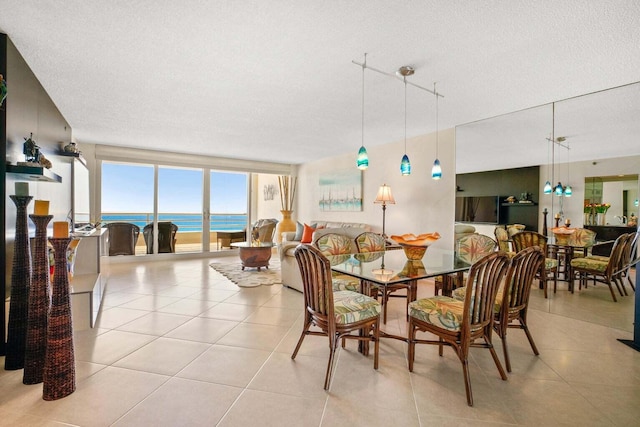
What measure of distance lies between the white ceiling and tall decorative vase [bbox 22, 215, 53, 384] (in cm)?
138

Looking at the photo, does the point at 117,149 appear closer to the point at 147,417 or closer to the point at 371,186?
the point at 371,186

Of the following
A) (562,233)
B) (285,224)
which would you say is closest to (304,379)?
(562,233)

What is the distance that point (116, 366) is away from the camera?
215cm

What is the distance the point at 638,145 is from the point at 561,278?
1.61 metres

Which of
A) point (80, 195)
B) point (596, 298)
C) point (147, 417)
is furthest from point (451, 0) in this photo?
point (80, 195)

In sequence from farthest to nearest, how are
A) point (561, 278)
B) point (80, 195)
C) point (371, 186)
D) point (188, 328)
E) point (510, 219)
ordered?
1. point (371, 186)
2. point (80, 195)
3. point (510, 219)
4. point (561, 278)
5. point (188, 328)

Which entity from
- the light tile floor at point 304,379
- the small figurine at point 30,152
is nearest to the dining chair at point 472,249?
the light tile floor at point 304,379

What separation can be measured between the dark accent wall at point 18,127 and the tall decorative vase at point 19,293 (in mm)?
223

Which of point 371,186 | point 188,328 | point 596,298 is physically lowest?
point 188,328

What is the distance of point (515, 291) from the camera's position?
222 centimetres

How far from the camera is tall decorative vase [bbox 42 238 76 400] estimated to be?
178 cm

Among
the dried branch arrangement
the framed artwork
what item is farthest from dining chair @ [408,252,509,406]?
the dried branch arrangement

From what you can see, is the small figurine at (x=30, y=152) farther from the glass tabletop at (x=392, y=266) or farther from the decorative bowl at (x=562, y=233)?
the decorative bowl at (x=562, y=233)

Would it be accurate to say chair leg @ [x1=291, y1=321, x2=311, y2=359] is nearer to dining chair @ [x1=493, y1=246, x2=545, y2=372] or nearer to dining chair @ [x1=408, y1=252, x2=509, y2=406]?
dining chair @ [x1=408, y1=252, x2=509, y2=406]
